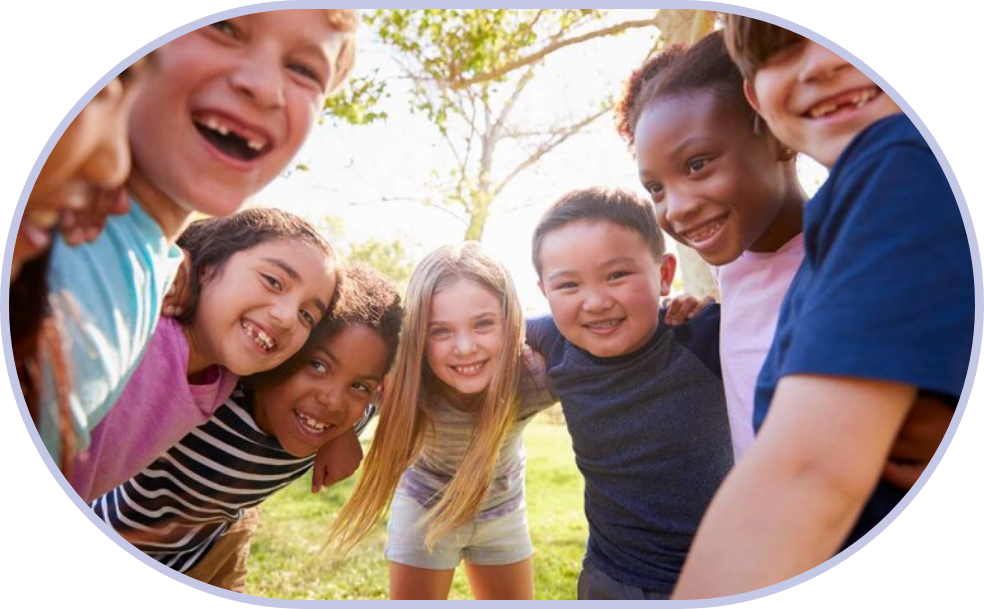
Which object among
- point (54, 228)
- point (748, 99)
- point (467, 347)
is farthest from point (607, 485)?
point (54, 228)

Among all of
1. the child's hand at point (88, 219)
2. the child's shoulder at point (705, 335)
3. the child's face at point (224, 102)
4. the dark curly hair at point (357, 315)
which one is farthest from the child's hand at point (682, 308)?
the child's hand at point (88, 219)

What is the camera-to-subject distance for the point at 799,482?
109 centimetres

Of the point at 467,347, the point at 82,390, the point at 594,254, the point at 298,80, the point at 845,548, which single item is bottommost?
the point at 845,548

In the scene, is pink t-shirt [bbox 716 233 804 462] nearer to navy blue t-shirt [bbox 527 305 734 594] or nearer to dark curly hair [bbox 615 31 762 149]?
navy blue t-shirt [bbox 527 305 734 594]

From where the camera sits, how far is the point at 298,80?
125 cm

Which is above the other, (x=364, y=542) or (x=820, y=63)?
(x=820, y=63)

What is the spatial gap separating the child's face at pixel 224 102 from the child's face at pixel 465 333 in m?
0.39

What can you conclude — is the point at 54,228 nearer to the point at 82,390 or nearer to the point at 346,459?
the point at 82,390

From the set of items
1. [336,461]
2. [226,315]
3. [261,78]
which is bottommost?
[336,461]

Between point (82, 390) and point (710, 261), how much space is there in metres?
1.02

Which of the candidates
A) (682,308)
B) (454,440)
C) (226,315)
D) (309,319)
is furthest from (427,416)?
(682,308)

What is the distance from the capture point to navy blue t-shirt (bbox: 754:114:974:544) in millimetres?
1060

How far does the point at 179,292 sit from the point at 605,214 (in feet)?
2.34

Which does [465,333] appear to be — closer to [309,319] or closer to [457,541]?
[309,319]
